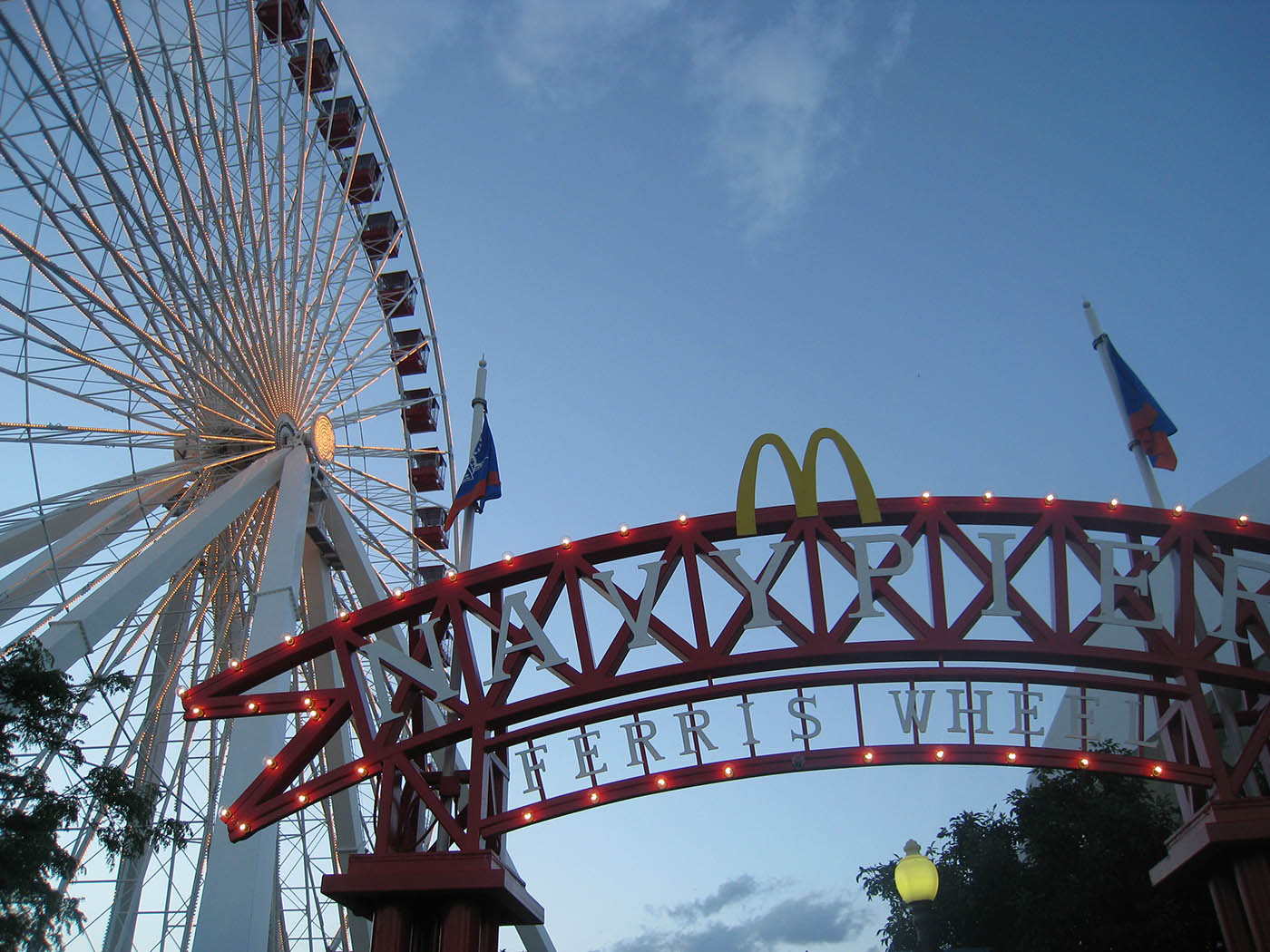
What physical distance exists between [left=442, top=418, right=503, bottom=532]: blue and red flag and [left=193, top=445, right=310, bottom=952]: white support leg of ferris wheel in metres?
3.52

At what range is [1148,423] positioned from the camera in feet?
56.9

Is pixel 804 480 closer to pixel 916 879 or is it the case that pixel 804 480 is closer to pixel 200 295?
pixel 916 879

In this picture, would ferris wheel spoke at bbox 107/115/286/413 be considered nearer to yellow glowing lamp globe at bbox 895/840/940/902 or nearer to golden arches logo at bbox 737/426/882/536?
golden arches logo at bbox 737/426/882/536

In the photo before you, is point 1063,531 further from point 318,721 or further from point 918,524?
point 318,721

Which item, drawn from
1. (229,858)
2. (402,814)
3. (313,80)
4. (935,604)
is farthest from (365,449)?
(935,604)

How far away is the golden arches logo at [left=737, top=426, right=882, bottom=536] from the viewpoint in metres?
14.8

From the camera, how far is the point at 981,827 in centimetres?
2756

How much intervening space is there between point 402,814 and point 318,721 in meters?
1.56

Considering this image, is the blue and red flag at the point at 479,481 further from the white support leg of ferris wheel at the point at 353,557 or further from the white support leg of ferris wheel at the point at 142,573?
the white support leg of ferris wheel at the point at 353,557

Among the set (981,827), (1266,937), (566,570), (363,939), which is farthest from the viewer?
(981,827)

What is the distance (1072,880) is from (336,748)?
15415 millimetres

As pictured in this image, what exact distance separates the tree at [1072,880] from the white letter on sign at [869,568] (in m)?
11.3

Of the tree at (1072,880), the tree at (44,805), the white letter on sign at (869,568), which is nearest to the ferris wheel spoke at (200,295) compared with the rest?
the tree at (44,805)

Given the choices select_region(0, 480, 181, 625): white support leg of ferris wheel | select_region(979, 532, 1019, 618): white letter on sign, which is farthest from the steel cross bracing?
select_region(0, 480, 181, 625): white support leg of ferris wheel
